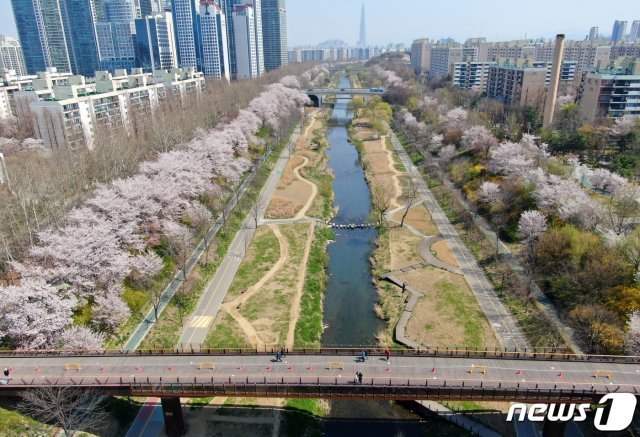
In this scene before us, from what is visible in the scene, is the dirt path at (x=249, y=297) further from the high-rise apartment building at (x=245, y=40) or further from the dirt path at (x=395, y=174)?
the high-rise apartment building at (x=245, y=40)

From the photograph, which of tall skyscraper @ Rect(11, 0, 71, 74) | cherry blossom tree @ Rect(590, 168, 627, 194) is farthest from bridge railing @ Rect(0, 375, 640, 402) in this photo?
tall skyscraper @ Rect(11, 0, 71, 74)

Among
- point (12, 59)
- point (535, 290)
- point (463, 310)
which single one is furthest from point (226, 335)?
point (12, 59)

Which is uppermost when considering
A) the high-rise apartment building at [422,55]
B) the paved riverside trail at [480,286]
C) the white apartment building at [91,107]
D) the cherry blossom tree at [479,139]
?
the high-rise apartment building at [422,55]

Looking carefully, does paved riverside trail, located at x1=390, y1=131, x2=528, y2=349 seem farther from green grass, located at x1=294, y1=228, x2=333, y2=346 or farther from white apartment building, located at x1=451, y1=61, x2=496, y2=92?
white apartment building, located at x1=451, y1=61, x2=496, y2=92

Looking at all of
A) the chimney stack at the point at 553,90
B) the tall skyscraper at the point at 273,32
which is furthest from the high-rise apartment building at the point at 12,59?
the chimney stack at the point at 553,90

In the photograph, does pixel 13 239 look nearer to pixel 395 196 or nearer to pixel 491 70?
pixel 395 196
